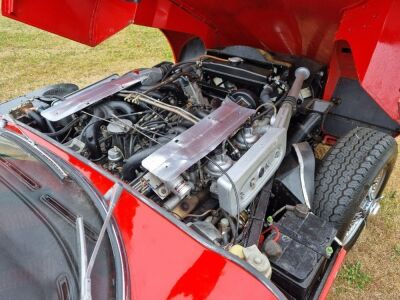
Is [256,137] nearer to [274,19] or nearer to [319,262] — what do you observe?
[319,262]

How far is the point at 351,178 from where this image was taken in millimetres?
1921

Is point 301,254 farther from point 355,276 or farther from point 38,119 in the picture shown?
point 38,119

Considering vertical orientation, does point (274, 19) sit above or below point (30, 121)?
above

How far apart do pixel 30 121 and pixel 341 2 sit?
1.76 metres

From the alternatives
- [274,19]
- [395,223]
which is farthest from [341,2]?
[395,223]

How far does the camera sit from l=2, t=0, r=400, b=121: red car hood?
175 cm

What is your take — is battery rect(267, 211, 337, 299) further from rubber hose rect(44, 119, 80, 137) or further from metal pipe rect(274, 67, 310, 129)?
rubber hose rect(44, 119, 80, 137)

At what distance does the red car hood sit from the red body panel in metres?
1.10

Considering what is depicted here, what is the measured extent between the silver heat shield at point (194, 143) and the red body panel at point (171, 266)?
0.27m

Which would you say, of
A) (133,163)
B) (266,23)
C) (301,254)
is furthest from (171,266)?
(266,23)

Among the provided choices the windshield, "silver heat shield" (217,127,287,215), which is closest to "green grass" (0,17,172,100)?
"silver heat shield" (217,127,287,215)

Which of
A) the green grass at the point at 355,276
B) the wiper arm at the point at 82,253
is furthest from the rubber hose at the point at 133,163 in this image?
the green grass at the point at 355,276

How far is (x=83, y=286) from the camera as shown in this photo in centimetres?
91

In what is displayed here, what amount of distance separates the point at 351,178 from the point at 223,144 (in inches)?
28.1
